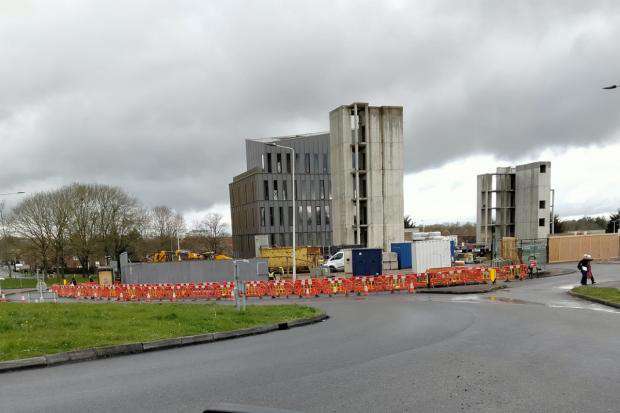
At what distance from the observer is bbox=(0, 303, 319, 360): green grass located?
8711 millimetres

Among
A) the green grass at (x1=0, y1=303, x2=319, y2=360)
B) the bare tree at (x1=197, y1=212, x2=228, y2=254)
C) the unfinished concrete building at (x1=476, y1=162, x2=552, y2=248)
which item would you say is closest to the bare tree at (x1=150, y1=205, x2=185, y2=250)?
the bare tree at (x1=197, y1=212, x2=228, y2=254)

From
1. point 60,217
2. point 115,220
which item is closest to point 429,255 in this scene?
point 115,220

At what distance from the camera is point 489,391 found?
Answer: 18.7ft

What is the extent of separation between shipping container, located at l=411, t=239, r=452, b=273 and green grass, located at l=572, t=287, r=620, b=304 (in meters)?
11.3

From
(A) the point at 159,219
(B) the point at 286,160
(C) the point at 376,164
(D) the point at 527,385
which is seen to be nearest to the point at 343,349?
(D) the point at 527,385

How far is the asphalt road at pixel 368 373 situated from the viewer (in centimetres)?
543

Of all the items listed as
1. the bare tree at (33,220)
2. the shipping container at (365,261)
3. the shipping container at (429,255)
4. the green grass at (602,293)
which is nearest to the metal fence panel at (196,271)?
the shipping container at (365,261)

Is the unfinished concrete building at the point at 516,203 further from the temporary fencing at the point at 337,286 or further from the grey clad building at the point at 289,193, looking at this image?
the temporary fencing at the point at 337,286

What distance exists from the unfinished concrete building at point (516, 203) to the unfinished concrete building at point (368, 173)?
65.9 ft

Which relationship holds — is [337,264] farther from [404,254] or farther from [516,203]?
[516,203]

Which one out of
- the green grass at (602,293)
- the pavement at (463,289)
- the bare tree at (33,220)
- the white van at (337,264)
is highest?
the bare tree at (33,220)

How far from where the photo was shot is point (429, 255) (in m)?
Answer: 29.1

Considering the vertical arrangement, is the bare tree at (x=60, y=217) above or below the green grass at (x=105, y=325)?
above

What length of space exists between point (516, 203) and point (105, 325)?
59742 millimetres
